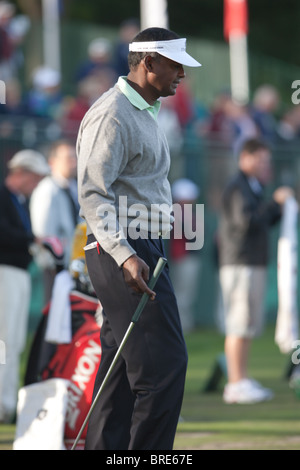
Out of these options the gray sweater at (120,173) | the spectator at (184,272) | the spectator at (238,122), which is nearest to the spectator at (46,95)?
the spectator at (184,272)

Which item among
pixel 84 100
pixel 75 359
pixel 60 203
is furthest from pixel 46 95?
pixel 75 359

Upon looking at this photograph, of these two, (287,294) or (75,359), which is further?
(287,294)

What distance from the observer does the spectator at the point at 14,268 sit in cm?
878

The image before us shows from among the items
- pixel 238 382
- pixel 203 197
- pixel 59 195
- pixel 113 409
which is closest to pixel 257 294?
pixel 238 382

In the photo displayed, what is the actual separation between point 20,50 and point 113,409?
15778 millimetres

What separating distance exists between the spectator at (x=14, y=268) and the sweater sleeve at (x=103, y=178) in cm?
348

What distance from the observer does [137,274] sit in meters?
5.13

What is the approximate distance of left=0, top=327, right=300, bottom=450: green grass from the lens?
299 inches

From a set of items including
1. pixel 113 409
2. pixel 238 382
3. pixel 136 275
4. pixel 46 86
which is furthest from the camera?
pixel 46 86

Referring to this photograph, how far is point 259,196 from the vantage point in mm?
10148

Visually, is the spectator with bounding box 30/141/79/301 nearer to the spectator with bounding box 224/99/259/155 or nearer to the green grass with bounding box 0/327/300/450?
the green grass with bounding box 0/327/300/450

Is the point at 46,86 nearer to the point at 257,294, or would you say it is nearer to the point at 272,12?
the point at 257,294

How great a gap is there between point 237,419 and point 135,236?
3.71 m

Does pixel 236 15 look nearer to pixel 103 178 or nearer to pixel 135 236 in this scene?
pixel 135 236
